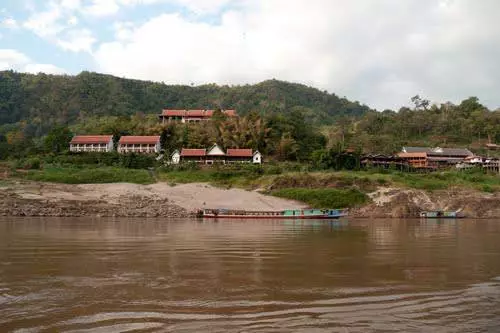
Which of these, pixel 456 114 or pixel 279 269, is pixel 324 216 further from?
pixel 456 114

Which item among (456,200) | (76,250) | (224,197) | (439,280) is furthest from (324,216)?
(439,280)

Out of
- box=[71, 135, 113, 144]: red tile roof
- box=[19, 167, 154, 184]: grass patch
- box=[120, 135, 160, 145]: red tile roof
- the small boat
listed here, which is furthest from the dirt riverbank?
box=[71, 135, 113, 144]: red tile roof

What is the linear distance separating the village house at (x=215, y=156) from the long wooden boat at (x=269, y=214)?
76.2ft

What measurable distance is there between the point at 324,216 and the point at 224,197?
1317cm

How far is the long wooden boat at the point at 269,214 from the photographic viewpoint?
4747 centimetres

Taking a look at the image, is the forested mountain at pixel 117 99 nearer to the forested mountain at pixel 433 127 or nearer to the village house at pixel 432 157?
the forested mountain at pixel 433 127

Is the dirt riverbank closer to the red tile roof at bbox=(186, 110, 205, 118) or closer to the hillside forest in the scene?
the hillside forest

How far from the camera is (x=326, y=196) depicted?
2194 inches

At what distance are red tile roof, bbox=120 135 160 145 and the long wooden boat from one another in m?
29.7

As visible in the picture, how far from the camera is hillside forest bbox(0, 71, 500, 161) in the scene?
77.7 meters

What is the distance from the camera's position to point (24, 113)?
124m

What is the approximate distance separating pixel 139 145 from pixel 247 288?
65977 mm

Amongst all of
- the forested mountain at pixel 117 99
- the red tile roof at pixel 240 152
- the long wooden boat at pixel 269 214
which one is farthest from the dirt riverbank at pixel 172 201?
the forested mountain at pixel 117 99

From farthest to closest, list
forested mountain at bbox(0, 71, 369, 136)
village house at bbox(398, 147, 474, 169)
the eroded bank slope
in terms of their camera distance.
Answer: forested mountain at bbox(0, 71, 369, 136) < village house at bbox(398, 147, 474, 169) < the eroded bank slope
